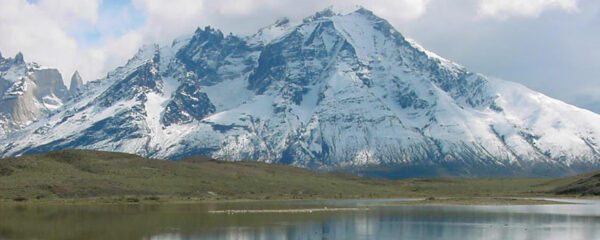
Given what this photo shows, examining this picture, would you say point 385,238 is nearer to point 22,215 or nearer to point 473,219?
point 473,219

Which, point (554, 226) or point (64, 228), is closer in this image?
point (64, 228)

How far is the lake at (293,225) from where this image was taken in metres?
132

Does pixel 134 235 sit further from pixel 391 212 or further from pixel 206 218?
pixel 391 212

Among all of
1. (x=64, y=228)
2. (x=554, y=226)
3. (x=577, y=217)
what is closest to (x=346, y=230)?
(x=554, y=226)

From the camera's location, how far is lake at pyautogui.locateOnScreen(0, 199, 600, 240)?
13200cm

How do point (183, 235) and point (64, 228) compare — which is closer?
point (183, 235)

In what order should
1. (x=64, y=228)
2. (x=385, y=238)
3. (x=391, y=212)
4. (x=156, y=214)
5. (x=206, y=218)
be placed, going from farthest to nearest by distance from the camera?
1. (x=391, y=212)
2. (x=156, y=214)
3. (x=206, y=218)
4. (x=64, y=228)
5. (x=385, y=238)

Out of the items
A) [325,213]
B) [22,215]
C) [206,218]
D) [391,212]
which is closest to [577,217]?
[391,212]

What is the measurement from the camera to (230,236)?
431 feet

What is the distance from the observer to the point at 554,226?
15088 cm

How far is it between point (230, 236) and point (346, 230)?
23203 millimetres

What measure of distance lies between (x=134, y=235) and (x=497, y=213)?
3909 inches

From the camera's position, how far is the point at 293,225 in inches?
5969

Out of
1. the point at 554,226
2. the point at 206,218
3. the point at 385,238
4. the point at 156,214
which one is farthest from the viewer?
the point at 156,214
